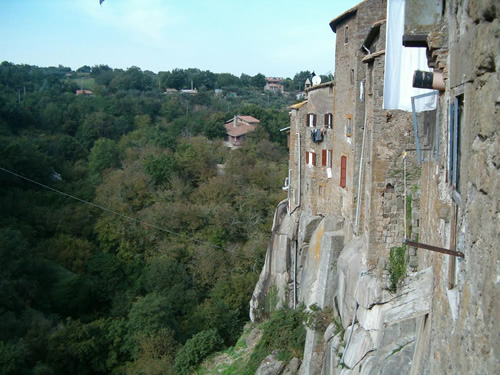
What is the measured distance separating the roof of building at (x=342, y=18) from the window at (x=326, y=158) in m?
4.51

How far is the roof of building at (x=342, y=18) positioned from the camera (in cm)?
1830

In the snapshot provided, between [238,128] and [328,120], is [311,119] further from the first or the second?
[238,128]

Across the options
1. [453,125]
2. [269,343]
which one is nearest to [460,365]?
[453,125]

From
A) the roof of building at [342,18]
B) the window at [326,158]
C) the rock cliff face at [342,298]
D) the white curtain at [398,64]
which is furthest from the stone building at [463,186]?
the window at [326,158]

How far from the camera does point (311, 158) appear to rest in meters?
23.0

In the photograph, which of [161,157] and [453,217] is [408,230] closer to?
[453,217]

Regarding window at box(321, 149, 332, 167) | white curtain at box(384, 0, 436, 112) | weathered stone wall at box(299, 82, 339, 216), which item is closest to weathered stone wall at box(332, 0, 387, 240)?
window at box(321, 149, 332, 167)

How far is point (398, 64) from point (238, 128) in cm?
4639

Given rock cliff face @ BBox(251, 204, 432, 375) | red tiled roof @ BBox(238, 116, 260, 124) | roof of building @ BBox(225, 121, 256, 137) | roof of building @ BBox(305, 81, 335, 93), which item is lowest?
rock cliff face @ BBox(251, 204, 432, 375)

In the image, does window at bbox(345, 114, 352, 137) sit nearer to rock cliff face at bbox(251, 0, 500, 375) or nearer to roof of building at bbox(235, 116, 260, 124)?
rock cliff face at bbox(251, 0, 500, 375)

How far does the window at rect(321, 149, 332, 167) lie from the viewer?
68.9 ft

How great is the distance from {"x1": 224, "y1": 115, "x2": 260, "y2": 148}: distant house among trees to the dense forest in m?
1.08

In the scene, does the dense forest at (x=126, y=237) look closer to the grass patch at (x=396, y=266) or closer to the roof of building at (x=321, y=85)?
the roof of building at (x=321, y=85)

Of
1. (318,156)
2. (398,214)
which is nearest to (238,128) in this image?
(318,156)
